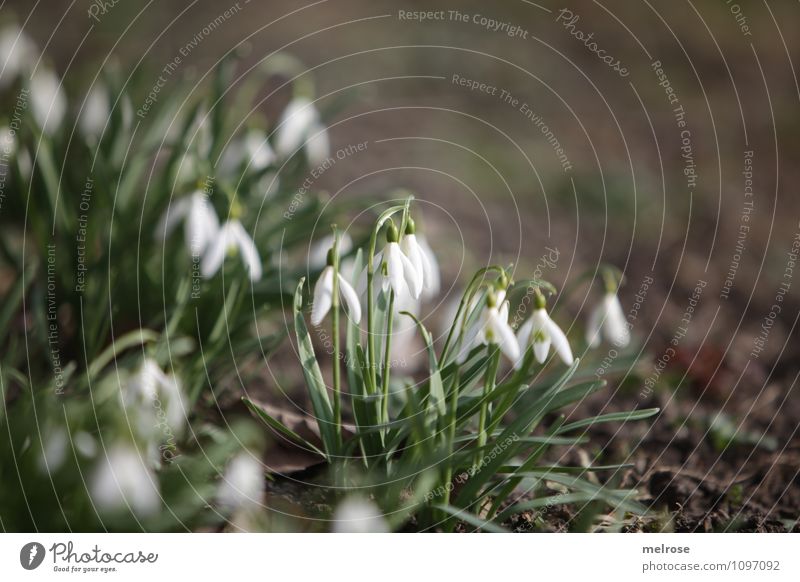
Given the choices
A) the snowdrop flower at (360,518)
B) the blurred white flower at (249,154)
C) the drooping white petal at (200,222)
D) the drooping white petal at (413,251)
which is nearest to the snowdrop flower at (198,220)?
the drooping white petal at (200,222)

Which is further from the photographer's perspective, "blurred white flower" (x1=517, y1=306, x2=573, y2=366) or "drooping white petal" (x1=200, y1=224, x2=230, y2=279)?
"drooping white petal" (x1=200, y1=224, x2=230, y2=279)

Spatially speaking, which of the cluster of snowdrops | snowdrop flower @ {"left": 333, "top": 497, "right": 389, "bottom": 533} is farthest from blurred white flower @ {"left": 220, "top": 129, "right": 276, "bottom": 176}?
snowdrop flower @ {"left": 333, "top": 497, "right": 389, "bottom": 533}

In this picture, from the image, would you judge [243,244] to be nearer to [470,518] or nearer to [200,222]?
[200,222]

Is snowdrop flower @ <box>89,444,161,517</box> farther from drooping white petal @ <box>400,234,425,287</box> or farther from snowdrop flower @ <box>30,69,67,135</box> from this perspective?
snowdrop flower @ <box>30,69,67,135</box>

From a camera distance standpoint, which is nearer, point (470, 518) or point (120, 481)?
point (120, 481)

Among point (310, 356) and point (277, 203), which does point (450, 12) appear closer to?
point (277, 203)

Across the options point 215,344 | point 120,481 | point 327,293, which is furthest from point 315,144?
point 120,481

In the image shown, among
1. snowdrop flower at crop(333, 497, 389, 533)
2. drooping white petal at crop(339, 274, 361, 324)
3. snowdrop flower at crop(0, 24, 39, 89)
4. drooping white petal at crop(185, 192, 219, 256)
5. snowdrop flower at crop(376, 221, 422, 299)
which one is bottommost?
snowdrop flower at crop(333, 497, 389, 533)
